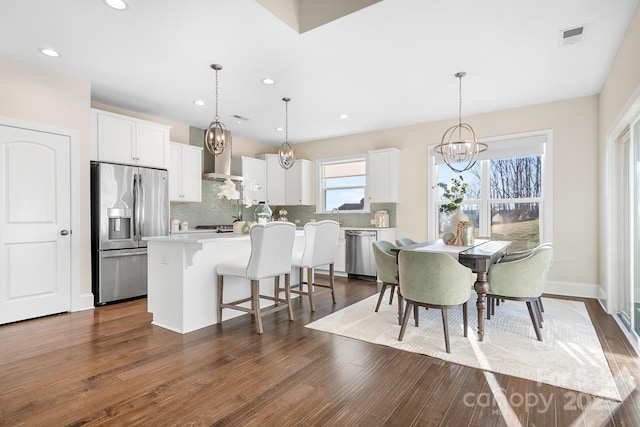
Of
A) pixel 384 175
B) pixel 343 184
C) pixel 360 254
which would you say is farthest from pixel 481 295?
pixel 343 184

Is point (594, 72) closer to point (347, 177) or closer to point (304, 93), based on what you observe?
point (304, 93)

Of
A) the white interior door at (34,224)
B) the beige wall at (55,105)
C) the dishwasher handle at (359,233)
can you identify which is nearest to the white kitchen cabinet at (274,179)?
the dishwasher handle at (359,233)

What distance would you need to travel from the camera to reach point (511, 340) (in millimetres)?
2930

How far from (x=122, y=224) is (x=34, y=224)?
35.1 inches

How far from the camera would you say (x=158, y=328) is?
3.31m

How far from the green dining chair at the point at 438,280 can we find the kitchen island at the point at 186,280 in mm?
1672

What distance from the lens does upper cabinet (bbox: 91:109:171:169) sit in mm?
4242

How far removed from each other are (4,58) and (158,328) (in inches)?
120

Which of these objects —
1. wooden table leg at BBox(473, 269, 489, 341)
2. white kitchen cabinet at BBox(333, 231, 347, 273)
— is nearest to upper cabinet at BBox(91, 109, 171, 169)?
white kitchen cabinet at BBox(333, 231, 347, 273)

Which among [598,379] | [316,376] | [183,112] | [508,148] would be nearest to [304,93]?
[183,112]

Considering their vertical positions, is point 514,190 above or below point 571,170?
below

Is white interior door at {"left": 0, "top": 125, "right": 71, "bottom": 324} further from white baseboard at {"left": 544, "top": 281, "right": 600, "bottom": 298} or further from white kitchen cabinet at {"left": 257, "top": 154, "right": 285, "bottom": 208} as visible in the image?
white baseboard at {"left": 544, "top": 281, "right": 600, "bottom": 298}

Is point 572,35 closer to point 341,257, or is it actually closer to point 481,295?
point 481,295

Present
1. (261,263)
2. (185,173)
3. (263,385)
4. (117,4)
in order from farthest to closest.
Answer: (185,173)
(261,263)
(117,4)
(263,385)
